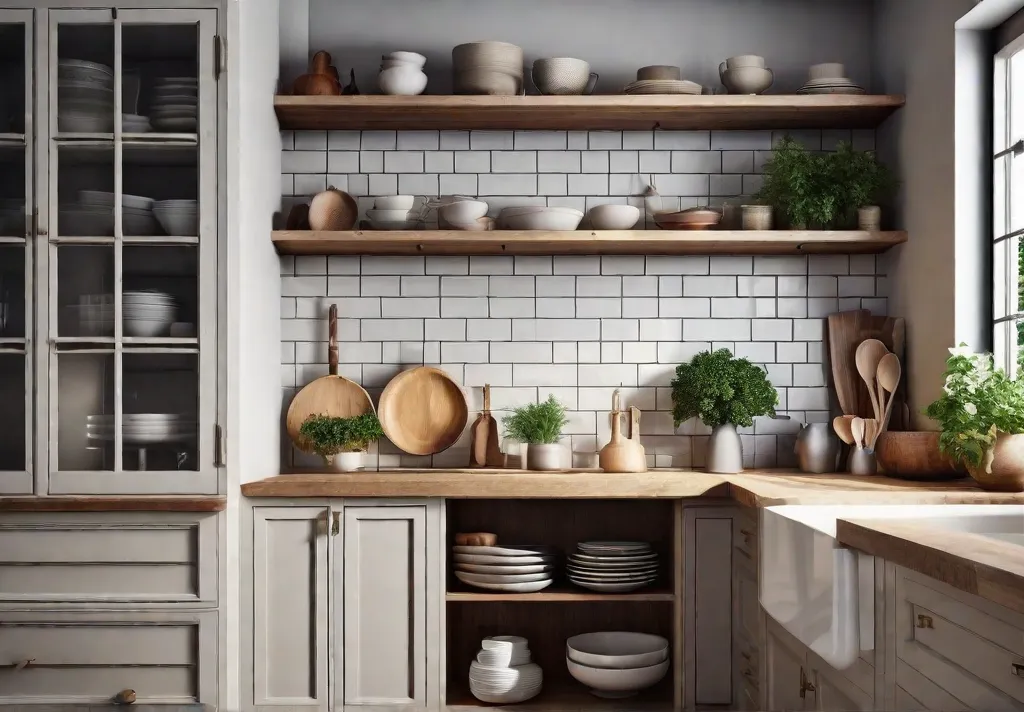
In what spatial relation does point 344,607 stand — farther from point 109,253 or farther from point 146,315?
point 109,253

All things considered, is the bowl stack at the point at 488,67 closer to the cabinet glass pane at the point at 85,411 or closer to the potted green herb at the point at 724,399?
the potted green herb at the point at 724,399

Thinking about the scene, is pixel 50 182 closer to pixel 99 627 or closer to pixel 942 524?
pixel 99 627

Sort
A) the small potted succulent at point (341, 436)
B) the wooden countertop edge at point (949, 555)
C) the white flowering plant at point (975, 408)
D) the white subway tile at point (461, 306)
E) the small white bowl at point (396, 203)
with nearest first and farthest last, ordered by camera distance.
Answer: the wooden countertop edge at point (949, 555)
the white flowering plant at point (975, 408)
the small potted succulent at point (341, 436)
the small white bowl at point (396, 203)
the white subway tile at point (461, 306)

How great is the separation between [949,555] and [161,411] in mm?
2202

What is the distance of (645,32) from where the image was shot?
3.41 m

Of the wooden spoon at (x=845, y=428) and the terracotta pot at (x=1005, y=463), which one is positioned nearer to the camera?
the terracotta pot at (x=1005, y=463)

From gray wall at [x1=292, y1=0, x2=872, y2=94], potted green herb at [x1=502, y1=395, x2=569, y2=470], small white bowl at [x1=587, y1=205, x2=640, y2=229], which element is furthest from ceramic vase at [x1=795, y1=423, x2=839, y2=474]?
gray wall at [x1=292, y1=0, x2=872, y2=94]

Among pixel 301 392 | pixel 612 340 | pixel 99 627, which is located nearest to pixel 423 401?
pixel 301 392

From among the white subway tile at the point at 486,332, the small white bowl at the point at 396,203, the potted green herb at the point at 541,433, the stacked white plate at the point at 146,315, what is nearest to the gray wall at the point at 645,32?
the small white bowl at the point at 396,203

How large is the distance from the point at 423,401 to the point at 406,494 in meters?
0.61

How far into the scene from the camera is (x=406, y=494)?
2770 millimetres

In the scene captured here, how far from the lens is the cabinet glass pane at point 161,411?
8.89 feet

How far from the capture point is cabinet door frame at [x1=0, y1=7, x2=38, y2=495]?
2688 mm

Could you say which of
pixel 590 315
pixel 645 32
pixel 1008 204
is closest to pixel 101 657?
pixel 590 315
